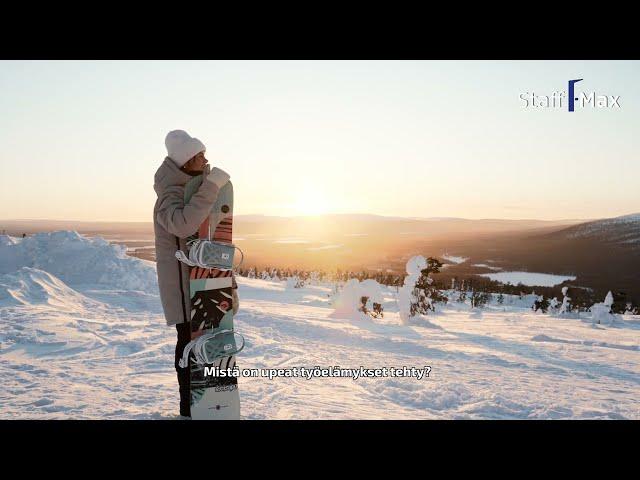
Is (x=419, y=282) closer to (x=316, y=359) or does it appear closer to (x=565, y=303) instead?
(x=565, y=303)

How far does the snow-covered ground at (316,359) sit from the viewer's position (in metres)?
4.81

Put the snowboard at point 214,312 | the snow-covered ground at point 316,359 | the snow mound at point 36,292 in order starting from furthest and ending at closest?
the snow mound at point 36,292 < the snow-covered ground at point 316,359 < the snowboard at point 214,312

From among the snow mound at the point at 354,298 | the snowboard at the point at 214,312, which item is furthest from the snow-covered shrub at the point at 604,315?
the snowboard at the point at 214,312

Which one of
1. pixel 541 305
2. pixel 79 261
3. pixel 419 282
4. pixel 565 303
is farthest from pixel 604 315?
pixel 79 261

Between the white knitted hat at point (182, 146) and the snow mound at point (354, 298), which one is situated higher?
the white knitted hat at point (182, 146)

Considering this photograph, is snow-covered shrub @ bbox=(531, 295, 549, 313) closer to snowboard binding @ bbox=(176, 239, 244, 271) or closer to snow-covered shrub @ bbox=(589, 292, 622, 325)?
snow-covered shrub @ bbox=(589, 292, 622, 325)

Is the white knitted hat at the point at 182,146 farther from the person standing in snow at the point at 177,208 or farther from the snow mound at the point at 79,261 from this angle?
the snow mound at the point at 79,261

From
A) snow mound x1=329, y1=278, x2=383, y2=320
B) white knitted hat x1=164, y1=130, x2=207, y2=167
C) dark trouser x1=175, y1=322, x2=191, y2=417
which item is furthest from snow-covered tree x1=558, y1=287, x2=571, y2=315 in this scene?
white knitted hat x1=164, y1=130, x2=207, y2=167

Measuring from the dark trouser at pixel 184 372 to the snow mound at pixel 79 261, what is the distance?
9.89m

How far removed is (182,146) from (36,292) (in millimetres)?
8398

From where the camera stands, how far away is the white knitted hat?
145 inches
